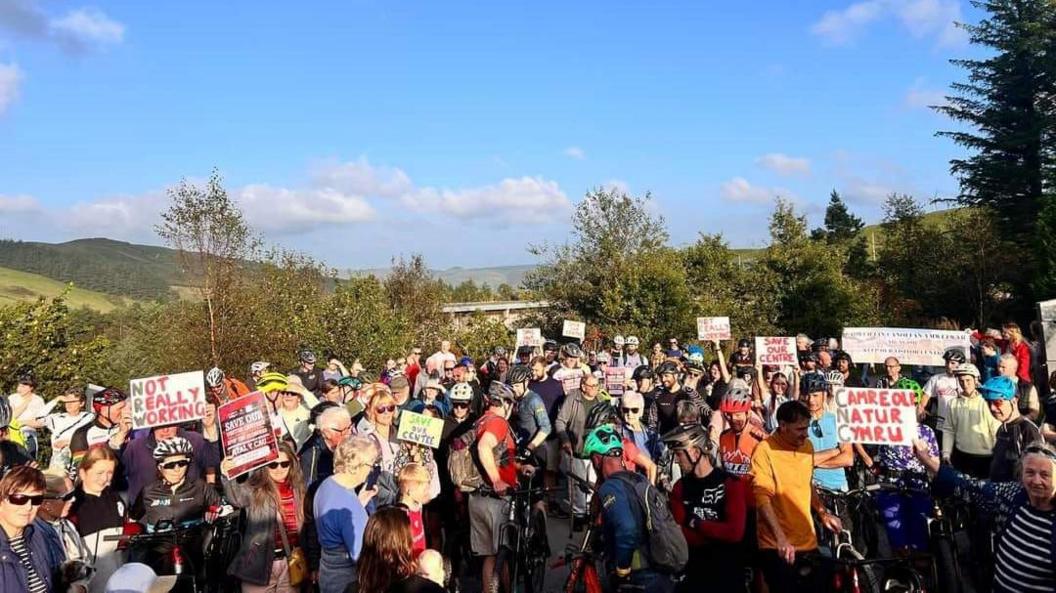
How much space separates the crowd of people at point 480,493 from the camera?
14.9ft

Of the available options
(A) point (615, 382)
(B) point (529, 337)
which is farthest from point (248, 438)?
(B) point (529, 337)

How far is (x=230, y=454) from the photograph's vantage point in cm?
585

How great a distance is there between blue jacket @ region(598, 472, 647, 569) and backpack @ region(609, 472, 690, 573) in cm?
3

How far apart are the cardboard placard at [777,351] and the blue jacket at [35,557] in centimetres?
1125

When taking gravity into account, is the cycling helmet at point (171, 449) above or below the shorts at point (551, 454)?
above

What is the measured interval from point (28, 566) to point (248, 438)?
5.20 feet

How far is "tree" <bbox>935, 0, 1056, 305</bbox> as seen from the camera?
36219 millimetres

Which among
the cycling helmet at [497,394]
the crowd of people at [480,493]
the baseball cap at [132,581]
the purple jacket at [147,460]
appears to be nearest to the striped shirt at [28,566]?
the crowd of people at [480,493]

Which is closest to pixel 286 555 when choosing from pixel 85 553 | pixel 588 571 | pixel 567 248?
pixel 85 553

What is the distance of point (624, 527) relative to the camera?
186 inches

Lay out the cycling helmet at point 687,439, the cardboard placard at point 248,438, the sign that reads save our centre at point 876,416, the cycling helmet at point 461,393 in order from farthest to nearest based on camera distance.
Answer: the cycling helmet at point 461,393 < the sign that reads save our centre at point 876,416 < the cardboard placard at point 248,438 < the cycling helmet at point 687,439

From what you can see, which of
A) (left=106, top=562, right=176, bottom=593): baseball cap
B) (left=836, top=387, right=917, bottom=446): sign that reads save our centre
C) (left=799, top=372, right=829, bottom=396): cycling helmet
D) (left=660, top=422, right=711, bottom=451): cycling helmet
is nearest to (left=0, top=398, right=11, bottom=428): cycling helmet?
(left=106, top=562, right=176, bottom=593): baseball cap

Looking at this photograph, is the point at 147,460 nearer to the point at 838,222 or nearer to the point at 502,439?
the point at 502,439

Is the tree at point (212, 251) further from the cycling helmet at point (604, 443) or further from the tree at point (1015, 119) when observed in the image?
the tree at point (1015, 119)
